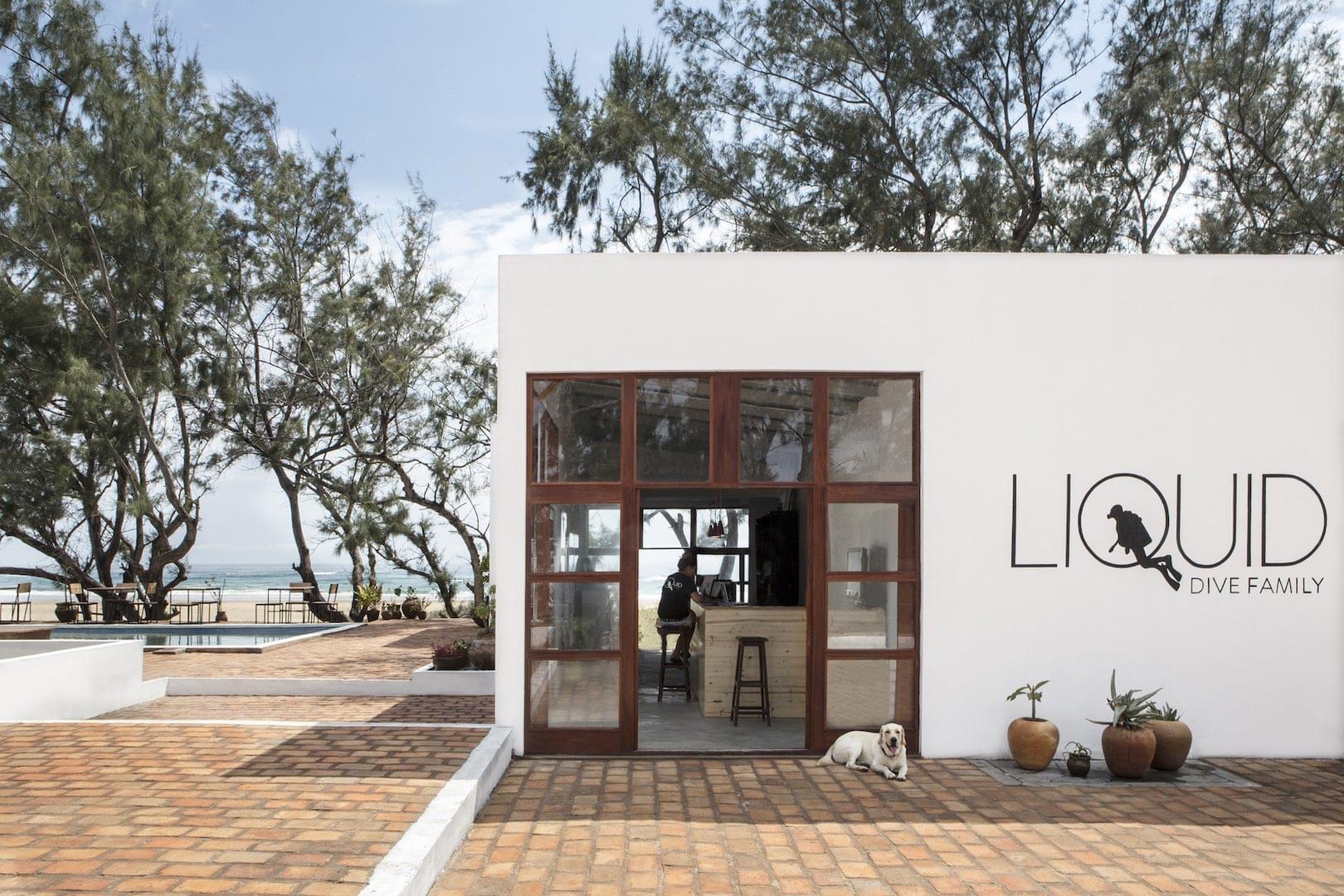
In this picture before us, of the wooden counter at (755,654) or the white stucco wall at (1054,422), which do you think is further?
the wooden counter at (755,654)

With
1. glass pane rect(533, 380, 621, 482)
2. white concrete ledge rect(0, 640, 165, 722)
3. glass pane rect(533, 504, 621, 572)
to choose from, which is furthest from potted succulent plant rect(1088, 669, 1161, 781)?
white concrete ledge rect(0, 640, 165, 722)

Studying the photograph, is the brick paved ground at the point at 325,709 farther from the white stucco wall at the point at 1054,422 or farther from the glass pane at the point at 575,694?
the white stucco wall at the point at 1054,422

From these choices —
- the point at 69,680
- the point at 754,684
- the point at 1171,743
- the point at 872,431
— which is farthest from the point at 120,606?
the point at 1171,743

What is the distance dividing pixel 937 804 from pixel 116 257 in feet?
62.5

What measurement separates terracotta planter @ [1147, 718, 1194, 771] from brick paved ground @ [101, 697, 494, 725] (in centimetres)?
493

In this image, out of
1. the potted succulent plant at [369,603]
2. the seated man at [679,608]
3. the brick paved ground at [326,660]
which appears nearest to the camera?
the seated man at [679,608]

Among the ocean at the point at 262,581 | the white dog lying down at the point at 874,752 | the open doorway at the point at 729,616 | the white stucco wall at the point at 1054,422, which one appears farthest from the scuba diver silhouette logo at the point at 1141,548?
the ocean at the point at 262,581

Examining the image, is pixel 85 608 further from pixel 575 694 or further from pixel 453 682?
pixel 575 694

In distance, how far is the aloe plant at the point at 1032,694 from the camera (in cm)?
706

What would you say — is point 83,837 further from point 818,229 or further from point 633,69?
point 633,69

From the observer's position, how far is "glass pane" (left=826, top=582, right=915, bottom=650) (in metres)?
7.34

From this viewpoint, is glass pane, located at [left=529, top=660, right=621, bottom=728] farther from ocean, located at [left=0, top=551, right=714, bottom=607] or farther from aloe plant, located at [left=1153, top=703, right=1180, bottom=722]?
ocean, located at [left=0, top=551, right=714, bottom=607]

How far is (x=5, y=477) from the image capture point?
19703 mm

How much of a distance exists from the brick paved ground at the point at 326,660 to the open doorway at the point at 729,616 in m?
3.26
